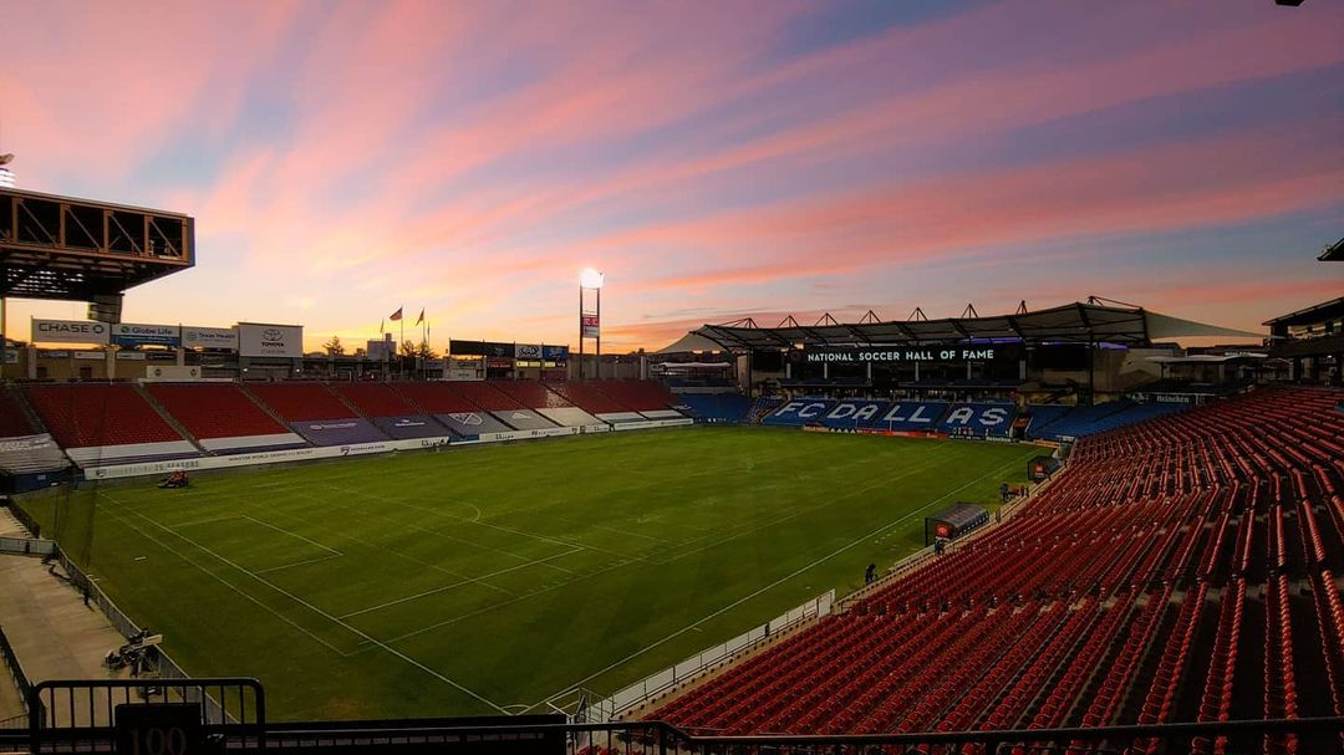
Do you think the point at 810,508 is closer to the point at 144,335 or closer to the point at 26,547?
the point at 26,547

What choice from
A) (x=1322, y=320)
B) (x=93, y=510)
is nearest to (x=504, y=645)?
(x=93, y=510)

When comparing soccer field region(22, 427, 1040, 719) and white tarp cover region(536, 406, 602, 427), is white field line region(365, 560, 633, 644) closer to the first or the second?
soccer field region(22, 427, 1040, 719)

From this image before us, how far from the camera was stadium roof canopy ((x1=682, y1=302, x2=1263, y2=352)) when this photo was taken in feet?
192

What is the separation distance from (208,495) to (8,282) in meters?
26.9

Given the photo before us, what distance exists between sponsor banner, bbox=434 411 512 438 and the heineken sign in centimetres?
4191

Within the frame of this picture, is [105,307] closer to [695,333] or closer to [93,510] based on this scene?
[93,510]

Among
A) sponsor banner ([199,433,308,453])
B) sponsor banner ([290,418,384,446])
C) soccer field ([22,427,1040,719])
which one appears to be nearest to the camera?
soccer field ([22,427,1040,719])

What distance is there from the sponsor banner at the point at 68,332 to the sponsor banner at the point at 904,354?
73319 millimetres

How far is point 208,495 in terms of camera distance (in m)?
38.8

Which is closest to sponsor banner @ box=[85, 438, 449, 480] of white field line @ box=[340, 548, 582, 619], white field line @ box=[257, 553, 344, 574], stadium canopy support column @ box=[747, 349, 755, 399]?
white field line @ box=[257, 553, 344, 574]

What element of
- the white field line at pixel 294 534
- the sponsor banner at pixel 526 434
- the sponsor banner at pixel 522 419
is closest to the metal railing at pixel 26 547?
the white field line at pixel 294 534

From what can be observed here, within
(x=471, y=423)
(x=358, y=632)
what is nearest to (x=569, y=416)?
(x=471, y=423)

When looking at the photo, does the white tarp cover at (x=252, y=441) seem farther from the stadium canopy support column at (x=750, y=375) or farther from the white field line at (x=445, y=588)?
the stadium canopy support column at (x=750, y=375)

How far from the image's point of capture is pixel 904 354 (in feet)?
259
